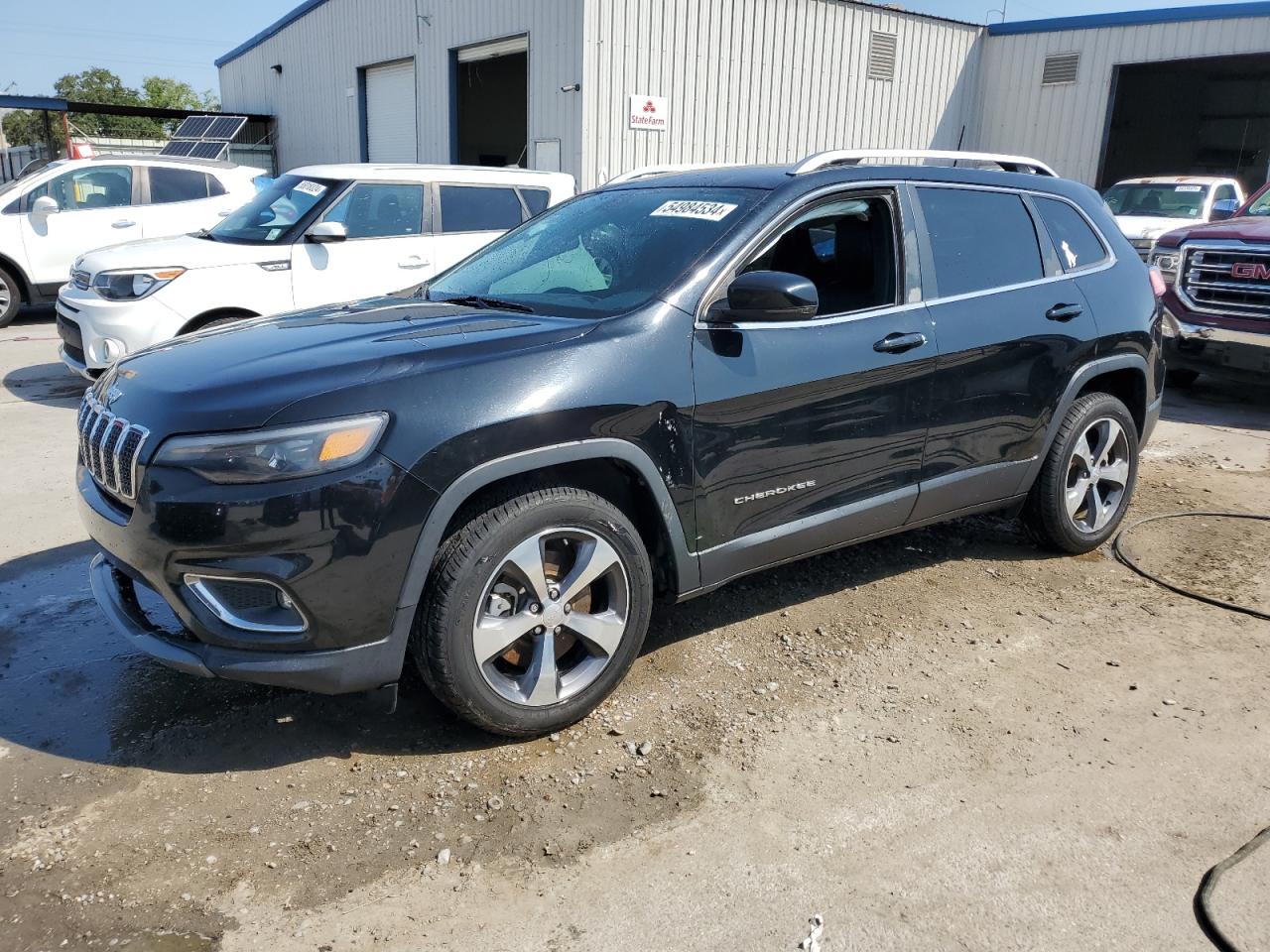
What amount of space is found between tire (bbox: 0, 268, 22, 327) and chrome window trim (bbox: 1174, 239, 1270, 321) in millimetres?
12111

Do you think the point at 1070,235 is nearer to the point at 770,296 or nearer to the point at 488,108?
the point at 770,296

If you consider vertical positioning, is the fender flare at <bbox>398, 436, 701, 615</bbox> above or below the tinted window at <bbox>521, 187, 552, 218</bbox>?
below

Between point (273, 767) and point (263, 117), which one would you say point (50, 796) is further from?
point (263, 117)

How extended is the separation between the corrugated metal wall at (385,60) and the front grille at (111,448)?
40.7ft

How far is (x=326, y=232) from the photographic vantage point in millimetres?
7418

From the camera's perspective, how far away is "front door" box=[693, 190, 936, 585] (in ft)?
11.2

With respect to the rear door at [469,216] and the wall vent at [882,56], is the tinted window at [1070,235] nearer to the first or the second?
the rear door at [469,216]

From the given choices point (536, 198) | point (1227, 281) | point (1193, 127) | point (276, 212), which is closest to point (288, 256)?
point (276, 212)

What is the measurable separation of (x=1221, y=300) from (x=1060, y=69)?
14027mm

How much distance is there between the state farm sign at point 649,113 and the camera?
49.4ft

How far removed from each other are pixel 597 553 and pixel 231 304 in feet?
17.3

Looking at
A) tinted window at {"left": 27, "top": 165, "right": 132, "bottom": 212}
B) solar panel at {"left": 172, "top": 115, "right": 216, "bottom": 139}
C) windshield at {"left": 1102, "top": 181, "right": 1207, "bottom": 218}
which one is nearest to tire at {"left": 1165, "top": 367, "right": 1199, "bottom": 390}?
windshield at {"left": 1102, "top": 181, "right": 1207, "bottom": 218}

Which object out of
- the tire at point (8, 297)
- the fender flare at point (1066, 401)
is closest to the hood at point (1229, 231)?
the fender flare at point (1066, 401)

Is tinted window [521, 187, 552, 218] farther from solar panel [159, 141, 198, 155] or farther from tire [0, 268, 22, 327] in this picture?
solar panel [159, 141, 198, 155]
